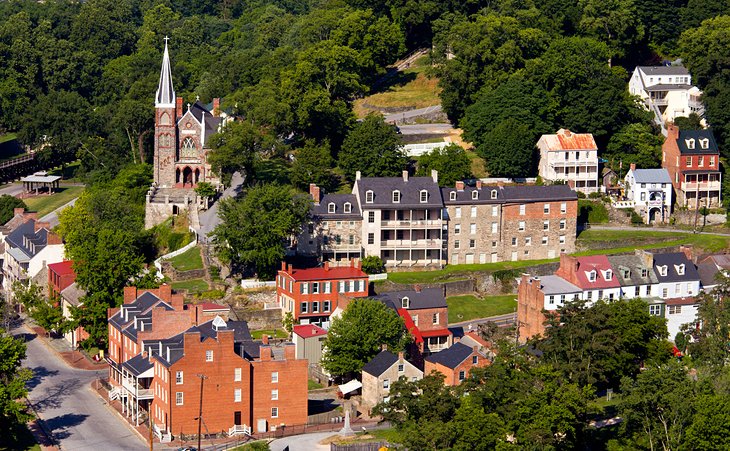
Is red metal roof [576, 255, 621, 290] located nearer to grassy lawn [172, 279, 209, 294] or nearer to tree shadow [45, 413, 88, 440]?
grassy lawn [172, 279, 209, 294]

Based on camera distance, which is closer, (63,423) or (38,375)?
(63,423)

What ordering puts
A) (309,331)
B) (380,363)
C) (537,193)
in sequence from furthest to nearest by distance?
(537,193) < (309,331) < (380,363)

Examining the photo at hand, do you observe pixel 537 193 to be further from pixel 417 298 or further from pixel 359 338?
pixel 359 338

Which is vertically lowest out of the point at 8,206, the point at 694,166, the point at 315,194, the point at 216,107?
the point at 8,206

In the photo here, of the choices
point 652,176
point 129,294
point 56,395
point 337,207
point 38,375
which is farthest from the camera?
point 652,176

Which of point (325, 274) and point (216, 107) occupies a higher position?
point (216, 107)

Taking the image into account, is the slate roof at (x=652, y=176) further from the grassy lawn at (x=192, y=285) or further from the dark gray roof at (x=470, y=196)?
the grassy lawn at (x=192, y=285)

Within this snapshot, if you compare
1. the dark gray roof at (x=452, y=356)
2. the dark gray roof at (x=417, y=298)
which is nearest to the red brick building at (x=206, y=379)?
the dark gray roof at (x=452, y=356)

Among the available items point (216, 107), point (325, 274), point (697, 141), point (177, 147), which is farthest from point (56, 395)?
point (697, 141)

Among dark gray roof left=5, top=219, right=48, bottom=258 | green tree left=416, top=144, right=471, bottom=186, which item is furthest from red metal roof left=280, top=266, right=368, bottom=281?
dark gray roof left=5, top=219, right=48, bottom=258
